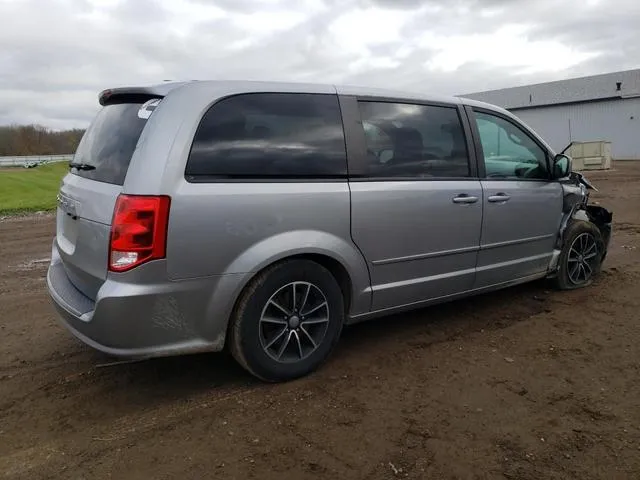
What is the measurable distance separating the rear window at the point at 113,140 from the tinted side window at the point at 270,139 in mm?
388

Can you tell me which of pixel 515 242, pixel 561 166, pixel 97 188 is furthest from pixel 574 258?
pixel 97 188

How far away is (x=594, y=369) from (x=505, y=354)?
1.86 ft

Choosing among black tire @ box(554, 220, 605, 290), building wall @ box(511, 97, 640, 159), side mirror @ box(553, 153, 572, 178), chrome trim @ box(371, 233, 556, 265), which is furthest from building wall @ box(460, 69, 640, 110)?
chrome trim @ box(371, 233, 556, 265)

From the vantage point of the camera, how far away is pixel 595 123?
4475 cm

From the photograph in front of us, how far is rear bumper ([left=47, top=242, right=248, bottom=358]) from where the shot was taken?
2916 mm

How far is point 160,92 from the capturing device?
320cm

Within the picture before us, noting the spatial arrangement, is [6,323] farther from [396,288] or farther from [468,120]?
[468,120]

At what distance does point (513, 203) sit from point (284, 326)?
89.9 inches

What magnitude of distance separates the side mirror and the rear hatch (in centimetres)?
354

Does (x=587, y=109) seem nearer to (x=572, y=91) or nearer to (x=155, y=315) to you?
(x=572, y=91)

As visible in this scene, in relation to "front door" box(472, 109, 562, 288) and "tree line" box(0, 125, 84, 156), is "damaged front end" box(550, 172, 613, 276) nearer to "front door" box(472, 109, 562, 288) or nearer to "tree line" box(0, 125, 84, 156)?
"front door" box(472, 109, 562, 288)

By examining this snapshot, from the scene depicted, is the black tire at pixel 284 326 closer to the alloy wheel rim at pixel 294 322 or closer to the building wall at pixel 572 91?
the alloy wheel rim at pixel 294 322

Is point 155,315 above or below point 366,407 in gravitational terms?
above

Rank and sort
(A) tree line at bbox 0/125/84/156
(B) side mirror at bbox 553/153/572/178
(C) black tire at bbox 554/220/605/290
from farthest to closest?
(A) tree line at bbox 0/125/84/156, (C) black tire at bbox 554/220/605/290, (B) side mirror at bbox 553/153/572/178
